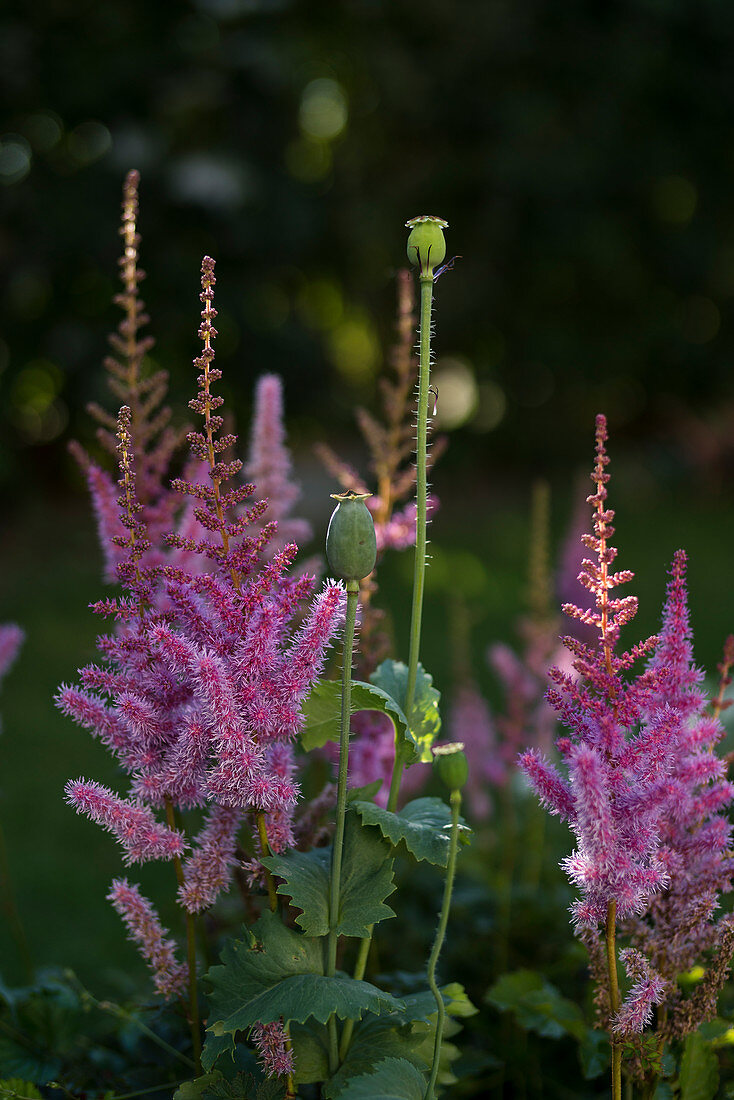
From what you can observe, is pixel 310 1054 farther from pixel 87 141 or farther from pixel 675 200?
pixel 675 200

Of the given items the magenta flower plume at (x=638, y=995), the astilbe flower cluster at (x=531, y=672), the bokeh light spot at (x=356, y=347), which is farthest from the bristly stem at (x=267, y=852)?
the bokeh light spot at (x=356, y=347)

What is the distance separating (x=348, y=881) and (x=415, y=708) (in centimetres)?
26

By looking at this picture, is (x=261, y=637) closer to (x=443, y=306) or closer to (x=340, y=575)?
(x=340, y=575)

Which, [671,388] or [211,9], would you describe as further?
[671,388]

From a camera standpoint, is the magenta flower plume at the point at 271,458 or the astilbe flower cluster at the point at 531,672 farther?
the astilbe flower cluster at the point at 531,672

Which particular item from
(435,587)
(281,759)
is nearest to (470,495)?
(435,587)

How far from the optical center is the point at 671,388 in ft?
38.4

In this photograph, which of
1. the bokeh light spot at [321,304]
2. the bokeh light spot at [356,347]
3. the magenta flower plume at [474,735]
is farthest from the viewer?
the bokeh light spot at [356,347]

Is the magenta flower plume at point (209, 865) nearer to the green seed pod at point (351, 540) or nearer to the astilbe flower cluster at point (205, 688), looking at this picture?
the astilbe flower cluster at point (205, 688)

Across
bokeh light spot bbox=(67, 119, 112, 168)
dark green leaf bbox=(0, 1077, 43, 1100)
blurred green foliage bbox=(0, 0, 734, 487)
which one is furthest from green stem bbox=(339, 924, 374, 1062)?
bokeh light spot bbox=(67, 119, 112, 168)

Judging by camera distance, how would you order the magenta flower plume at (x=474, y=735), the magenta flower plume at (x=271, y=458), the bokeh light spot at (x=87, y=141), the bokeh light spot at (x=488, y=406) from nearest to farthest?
the magenta flower plume at (x=271, y=458) → the magenta flower plume at (x=474, y=735) → the bokeh light spot at (x=87, y=141) → the bokeh light spot at (x=488, y=406)

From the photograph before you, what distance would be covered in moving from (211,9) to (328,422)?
3616 mm

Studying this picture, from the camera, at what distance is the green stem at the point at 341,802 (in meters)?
1.27

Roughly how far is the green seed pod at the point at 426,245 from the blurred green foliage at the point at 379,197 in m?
6.31
